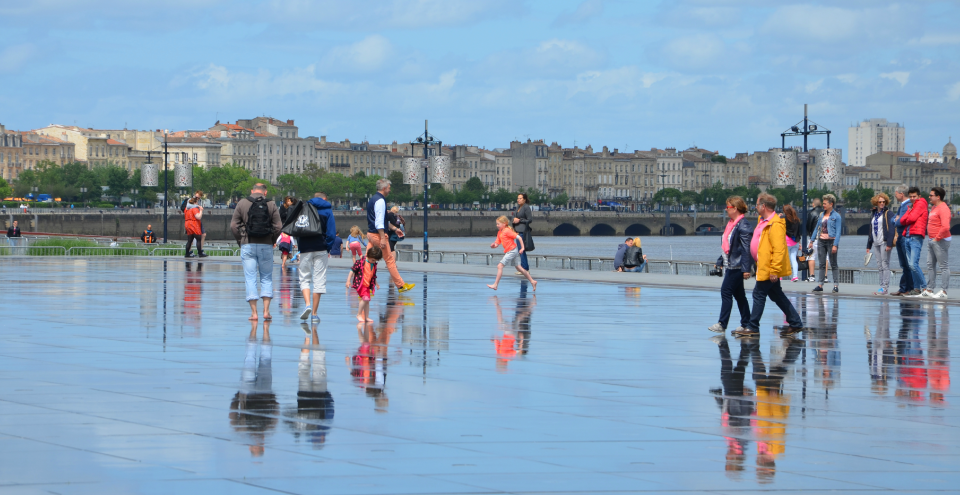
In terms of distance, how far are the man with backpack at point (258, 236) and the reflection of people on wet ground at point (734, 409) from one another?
511cm

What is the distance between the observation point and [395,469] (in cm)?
576

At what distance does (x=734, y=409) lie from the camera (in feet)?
25.1

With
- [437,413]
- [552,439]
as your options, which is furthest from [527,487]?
[437,413]

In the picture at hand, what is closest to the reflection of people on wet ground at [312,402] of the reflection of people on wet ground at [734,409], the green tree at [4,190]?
the reflection of people on wet ground at [734,409]

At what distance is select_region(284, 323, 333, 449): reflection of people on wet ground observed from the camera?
22.0 ft

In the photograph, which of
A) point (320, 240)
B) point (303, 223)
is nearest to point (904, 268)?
point (320, 240)

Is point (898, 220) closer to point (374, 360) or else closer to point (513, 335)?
point (513, 335)

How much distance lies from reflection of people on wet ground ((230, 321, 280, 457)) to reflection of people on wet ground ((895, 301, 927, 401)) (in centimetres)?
415

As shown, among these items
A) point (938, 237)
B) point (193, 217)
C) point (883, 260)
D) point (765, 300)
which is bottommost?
point (765, 300)

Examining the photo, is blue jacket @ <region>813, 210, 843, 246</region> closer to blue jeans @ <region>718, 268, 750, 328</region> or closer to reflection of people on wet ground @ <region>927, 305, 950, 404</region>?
reflection of people on wet ground @ <region>927, 305, 950, 404</region>

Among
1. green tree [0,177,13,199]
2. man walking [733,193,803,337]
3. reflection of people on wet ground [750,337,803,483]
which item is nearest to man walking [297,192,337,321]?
man walking [733,193,803,337]

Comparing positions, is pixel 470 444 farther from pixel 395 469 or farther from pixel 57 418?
pixel 57 418

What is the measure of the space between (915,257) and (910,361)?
28.3 ft

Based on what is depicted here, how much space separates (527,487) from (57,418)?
3.02m
